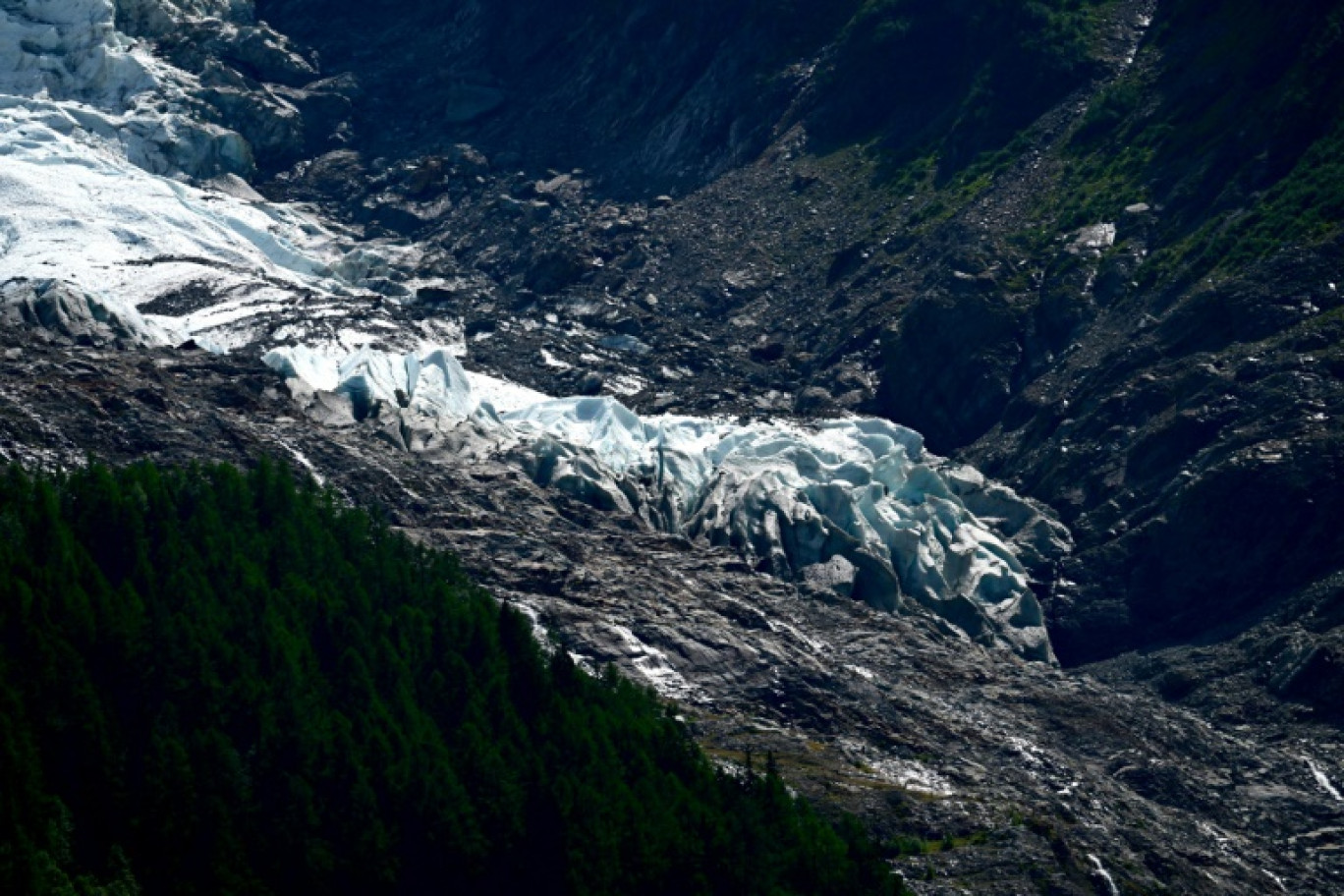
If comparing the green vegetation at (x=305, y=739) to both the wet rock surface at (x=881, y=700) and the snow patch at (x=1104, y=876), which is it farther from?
the snow patch at (x=1104, y=876)

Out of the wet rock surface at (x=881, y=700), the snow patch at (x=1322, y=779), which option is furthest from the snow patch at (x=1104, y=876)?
the snow patch at (x=1322, y=779)

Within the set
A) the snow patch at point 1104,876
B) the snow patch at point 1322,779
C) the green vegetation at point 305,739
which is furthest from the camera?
the snow patch at point 1322,779

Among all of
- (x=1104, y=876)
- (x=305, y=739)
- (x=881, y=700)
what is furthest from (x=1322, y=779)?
(x=305, y=739)

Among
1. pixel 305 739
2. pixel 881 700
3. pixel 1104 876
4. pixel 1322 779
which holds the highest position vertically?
pixel 1322 779

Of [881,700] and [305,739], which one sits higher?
[881,700]

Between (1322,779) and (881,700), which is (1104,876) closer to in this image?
(881,700)

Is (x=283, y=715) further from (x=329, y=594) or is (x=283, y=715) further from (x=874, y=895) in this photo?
(x=874, y=895)

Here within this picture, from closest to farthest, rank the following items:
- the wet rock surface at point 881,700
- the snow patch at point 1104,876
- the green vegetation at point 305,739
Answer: the green vegetation at point 305,739 → the snow patch at point 1104,876 → the wet rock surface at point 881,700

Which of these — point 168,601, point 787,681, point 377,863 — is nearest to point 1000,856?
point 787,681

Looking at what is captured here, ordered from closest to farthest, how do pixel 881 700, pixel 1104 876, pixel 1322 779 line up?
1. pixel 1104 876
2. pixel 881 700
3. pixel 1322 779
